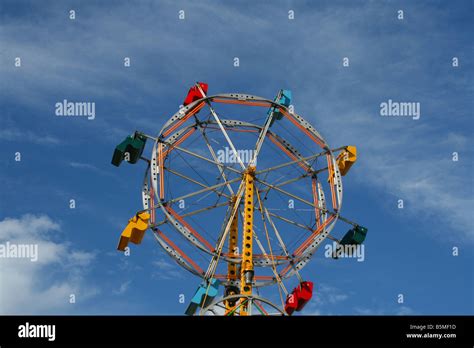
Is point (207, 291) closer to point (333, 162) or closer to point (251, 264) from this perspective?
point (251, 264)

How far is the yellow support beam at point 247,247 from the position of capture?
34.1m

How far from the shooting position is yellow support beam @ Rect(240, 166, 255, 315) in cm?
3412

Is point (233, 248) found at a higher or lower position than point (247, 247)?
higher

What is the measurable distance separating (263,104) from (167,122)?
19.1ft

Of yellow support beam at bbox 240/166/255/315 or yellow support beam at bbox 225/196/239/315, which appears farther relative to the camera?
yellow support beam at bbox 225/196/239/315

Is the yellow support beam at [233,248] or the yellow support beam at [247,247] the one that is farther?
the yellow support beam at [233,248]

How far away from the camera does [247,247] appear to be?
35250 mm

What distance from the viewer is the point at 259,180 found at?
38000mm

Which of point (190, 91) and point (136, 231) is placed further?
point (190, 91)

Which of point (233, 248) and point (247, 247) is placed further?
point (233, 248)
